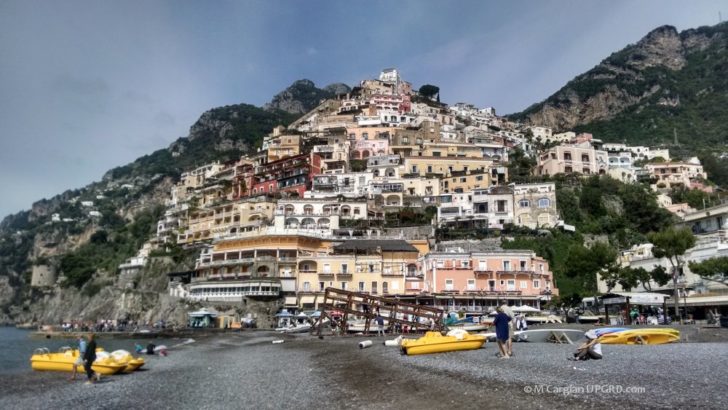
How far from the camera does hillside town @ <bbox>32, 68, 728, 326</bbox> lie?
178 ft

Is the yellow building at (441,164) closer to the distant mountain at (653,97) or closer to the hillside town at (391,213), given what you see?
the hillside town at (391,213)

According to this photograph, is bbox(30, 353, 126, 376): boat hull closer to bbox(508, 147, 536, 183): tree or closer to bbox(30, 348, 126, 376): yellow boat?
bbox(30, 348, 126, 376): yellow boat

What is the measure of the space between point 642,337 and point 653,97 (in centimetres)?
15033

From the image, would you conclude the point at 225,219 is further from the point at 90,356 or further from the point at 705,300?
the point at 90,356

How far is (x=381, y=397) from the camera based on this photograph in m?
12.2

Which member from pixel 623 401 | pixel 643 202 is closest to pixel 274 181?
pixel 643 202

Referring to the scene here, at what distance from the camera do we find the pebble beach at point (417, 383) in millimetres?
10219

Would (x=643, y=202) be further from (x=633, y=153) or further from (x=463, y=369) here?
(x=463, y=369)

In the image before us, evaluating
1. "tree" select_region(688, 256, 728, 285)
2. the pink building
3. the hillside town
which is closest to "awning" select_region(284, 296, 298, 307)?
the hillside town

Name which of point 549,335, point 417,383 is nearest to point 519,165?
point 549,335

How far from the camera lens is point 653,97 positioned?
14925 cm

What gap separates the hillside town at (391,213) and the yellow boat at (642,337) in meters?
19.0

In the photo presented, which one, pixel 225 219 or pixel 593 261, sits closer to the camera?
pixel 593 261

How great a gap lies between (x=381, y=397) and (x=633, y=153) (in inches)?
4103
